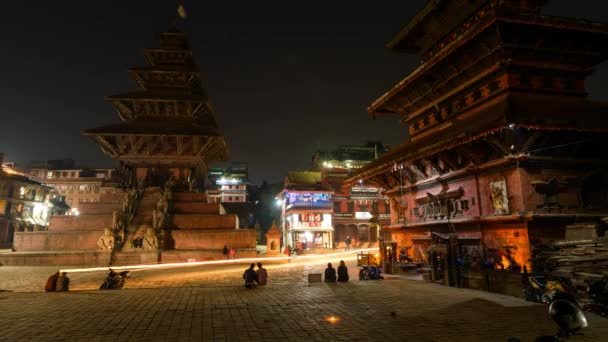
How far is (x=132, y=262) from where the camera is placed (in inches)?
897

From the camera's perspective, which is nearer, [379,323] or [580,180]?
[379,323]

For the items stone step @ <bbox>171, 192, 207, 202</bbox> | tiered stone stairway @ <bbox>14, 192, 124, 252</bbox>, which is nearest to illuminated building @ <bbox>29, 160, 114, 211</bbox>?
tiered stone stairway @ <bbox>14, 192, 124, 252</bbox>

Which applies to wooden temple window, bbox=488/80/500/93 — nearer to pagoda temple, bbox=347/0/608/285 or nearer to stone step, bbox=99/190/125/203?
pagoda temple, bbox=347/0/608/285

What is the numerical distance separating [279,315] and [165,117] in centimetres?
2850

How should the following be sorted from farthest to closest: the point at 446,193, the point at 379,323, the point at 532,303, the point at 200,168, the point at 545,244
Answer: the point at 200,168 < the point at 446,193 < the point at 545,244 < the point at 532,303 < the point at 379,323

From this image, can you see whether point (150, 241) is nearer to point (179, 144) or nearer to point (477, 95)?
point (179, 144)

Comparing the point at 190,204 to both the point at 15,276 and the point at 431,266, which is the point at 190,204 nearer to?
the point at 15,276

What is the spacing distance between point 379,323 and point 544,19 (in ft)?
46.0

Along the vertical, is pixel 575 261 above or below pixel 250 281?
above

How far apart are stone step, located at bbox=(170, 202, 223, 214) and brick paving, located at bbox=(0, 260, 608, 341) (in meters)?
14.9

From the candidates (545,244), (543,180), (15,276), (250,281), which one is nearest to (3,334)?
(250,281)

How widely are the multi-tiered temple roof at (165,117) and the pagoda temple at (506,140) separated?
62.8 feet

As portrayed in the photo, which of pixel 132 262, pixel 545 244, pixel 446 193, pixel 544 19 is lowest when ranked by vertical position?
pixel 132 262

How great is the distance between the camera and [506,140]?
42.8 ft
